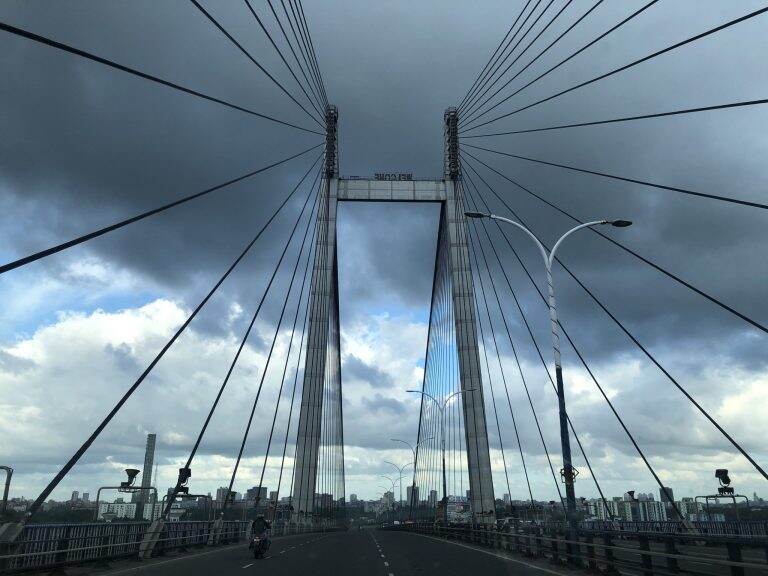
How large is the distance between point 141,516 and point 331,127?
2539 cm

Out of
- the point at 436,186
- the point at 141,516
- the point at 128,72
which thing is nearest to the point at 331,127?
the point at 436,186

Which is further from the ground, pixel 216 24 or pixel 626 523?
pixel 216 24

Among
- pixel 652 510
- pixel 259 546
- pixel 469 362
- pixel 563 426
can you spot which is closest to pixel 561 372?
pixel 563 426

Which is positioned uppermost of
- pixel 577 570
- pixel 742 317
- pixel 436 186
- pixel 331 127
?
pixel 331 127

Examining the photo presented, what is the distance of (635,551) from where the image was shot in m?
14.1

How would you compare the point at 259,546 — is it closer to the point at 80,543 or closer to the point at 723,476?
the point at 80,543

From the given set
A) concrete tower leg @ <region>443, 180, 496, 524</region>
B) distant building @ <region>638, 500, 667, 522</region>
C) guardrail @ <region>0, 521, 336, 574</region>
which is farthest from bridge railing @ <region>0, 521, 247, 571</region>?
distant building @ <region>638, 500, 667, 522</region>

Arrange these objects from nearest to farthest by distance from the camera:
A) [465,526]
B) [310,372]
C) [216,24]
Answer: [216,24]
[465,526]
[310,372]

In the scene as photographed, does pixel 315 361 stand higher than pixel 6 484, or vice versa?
pixel 315 361

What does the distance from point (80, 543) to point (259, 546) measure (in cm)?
756

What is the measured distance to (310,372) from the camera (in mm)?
40062

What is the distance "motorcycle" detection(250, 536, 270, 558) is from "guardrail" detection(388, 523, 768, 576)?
8.86 metres

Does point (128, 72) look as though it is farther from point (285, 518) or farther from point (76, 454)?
point (285, 518)

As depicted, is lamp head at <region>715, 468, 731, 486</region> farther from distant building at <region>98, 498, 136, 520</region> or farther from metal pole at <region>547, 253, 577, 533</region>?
distant building at <region>98, 498, 136, 520</region>
